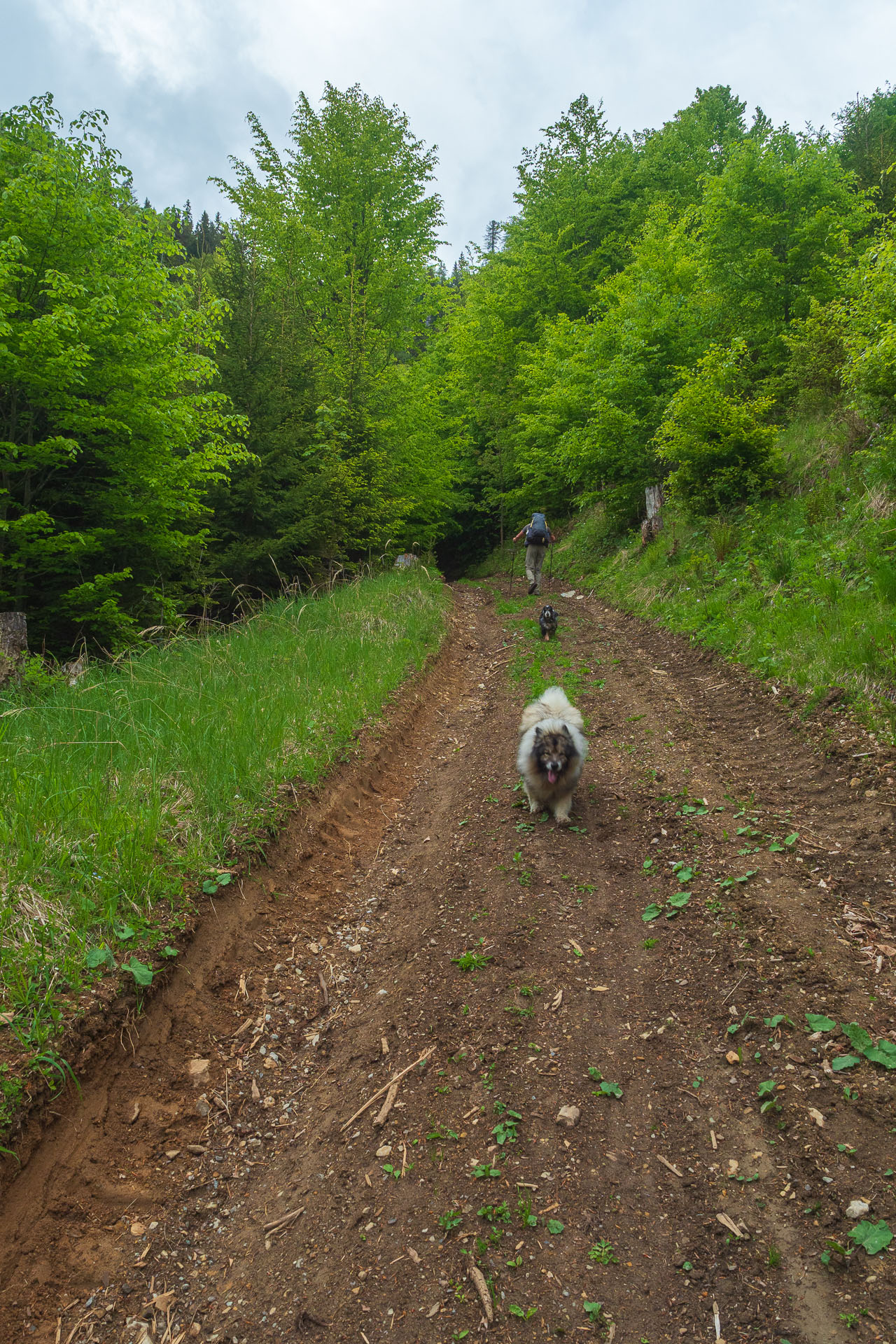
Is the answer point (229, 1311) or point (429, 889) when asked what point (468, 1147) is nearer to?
point (229, 1311)

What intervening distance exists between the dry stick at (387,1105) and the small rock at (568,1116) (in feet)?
2.77

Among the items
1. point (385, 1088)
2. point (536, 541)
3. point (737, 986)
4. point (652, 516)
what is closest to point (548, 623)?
point (536, 541)

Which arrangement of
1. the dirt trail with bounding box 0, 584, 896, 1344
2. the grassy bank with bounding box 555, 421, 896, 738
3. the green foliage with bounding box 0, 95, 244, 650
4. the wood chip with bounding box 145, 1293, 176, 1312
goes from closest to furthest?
the dirt trail with bounding box 0, 584, 896, 1344, the wood chip with bounding box 145, 1293, 176, 1312, the grassy bank with bounding box 555, 421, 896, 738, the green foliage with bounding box 0, 95, 244, 650

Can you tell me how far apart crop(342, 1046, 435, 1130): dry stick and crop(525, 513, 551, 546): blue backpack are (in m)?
14.5

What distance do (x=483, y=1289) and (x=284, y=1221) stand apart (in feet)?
3.10

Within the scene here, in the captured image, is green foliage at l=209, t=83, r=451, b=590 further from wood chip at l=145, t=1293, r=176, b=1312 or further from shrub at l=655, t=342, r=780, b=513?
wood chip at l=145, t=1293, r=176, b=1312

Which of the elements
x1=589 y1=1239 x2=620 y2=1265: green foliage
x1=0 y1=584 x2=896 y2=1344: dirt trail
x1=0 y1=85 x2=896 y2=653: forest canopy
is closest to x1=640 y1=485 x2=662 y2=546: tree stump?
x1=0 y1=85 x2=896 y2=653: forest canopy

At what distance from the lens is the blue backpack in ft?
54.5

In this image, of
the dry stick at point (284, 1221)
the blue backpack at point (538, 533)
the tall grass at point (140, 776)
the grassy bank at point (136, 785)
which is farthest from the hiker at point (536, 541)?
the dry stick at point (284, 1221)

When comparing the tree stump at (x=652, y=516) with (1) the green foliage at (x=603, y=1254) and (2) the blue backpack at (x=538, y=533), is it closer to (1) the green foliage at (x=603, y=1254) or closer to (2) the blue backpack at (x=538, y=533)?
(2) the blue backpack at (x=538, y=533)

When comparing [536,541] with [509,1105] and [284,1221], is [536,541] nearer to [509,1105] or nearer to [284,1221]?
[509,1105]

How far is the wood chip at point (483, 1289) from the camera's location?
90.3 inches

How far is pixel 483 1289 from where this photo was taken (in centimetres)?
237

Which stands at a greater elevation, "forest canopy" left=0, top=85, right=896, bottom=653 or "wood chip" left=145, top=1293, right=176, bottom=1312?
"forest canopy" left=0, top=85, right=896, bottom=653
